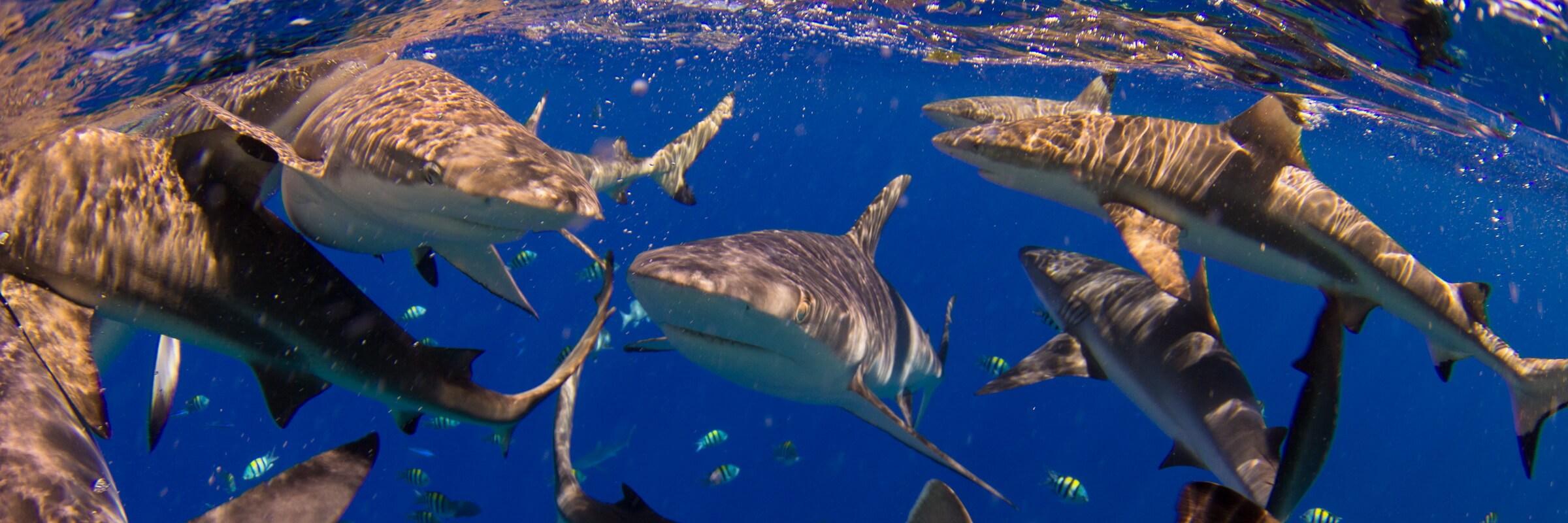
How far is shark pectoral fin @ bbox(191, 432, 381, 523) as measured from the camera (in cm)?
225

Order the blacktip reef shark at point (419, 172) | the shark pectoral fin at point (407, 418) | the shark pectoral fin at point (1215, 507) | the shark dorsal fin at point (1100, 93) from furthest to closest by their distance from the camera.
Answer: the shark dorsal fin at point (1100, 93) → the shark pectoral fin at point (407, 418) → the blacktip reef shark at point (419, 172) → the shark pectoral fin at point (1215, 507)

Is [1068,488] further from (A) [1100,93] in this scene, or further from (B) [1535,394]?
(A) [1100,93]

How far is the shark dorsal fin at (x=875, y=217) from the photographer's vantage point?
646 centimetres

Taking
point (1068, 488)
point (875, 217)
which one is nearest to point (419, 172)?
point (875, 217)

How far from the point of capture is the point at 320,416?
47281 mm

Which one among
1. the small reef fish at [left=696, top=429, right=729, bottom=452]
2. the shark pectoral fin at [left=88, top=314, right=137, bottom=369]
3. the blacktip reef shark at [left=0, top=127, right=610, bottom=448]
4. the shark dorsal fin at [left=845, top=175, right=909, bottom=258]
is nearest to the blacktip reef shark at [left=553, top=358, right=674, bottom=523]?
the blacktip reef shark at [left=0, top=127, right=610, bottom=448]

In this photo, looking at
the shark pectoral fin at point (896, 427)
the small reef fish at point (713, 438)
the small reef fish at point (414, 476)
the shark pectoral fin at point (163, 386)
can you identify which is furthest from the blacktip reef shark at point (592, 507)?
the small reef fish at point (414, 476)

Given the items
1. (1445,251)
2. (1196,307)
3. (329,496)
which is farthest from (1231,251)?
(1445,251)

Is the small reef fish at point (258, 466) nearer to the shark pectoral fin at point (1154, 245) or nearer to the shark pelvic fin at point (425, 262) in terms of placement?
the shark pelvic fin at point (425, 262)

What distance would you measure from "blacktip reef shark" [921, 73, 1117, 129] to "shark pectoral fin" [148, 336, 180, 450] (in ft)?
22.5

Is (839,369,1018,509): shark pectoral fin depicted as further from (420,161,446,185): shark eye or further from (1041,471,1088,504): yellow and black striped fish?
(1041,471,1088,504): yellow and black striped fish

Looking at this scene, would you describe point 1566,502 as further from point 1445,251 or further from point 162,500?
point 162,500

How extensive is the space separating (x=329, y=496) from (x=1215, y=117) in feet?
92.4

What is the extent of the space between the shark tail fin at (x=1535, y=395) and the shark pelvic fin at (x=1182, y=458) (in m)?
2.13
